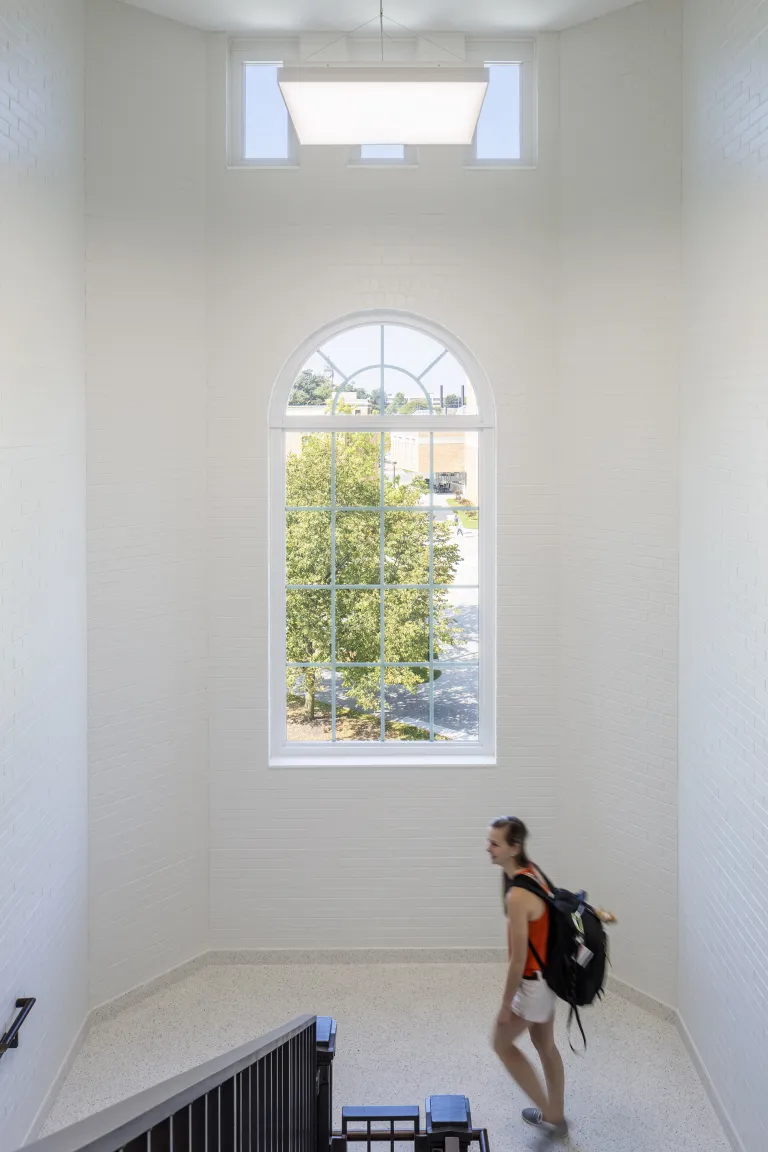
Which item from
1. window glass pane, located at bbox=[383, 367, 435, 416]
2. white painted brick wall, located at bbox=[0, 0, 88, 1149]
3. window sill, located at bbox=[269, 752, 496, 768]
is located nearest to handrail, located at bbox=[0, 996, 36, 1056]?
white painted brick wall, located at bbox=[0, 0, 88, 1149]

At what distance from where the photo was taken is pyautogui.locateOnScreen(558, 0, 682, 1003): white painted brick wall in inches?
214

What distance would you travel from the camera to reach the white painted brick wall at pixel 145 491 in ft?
17.8

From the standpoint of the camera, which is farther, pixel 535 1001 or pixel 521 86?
pixel 521 86

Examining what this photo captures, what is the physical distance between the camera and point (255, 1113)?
1.98 meters

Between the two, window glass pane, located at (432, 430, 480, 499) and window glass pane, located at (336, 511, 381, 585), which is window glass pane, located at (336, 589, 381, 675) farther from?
window glass pane, located at (432, 430, 480, 499)

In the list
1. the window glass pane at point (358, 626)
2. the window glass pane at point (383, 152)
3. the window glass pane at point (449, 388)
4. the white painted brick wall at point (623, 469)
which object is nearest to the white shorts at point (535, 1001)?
the white painted brick wall at point (623, 469)

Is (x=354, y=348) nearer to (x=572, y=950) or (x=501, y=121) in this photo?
(x=501, y=121)

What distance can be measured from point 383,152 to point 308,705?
296 centimetres

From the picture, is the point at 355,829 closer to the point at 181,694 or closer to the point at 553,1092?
the point at 181,694

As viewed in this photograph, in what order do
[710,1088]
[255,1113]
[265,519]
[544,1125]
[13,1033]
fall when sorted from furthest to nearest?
[265,519] < [710,1088] < [544,1125] < [13,1033] < [255,1113]

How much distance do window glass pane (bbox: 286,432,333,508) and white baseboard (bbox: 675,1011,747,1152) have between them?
318cm

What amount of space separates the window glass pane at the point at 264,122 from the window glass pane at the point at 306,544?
1.88 meters

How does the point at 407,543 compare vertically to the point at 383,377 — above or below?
below

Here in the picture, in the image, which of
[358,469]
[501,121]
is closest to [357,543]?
[358,469]
